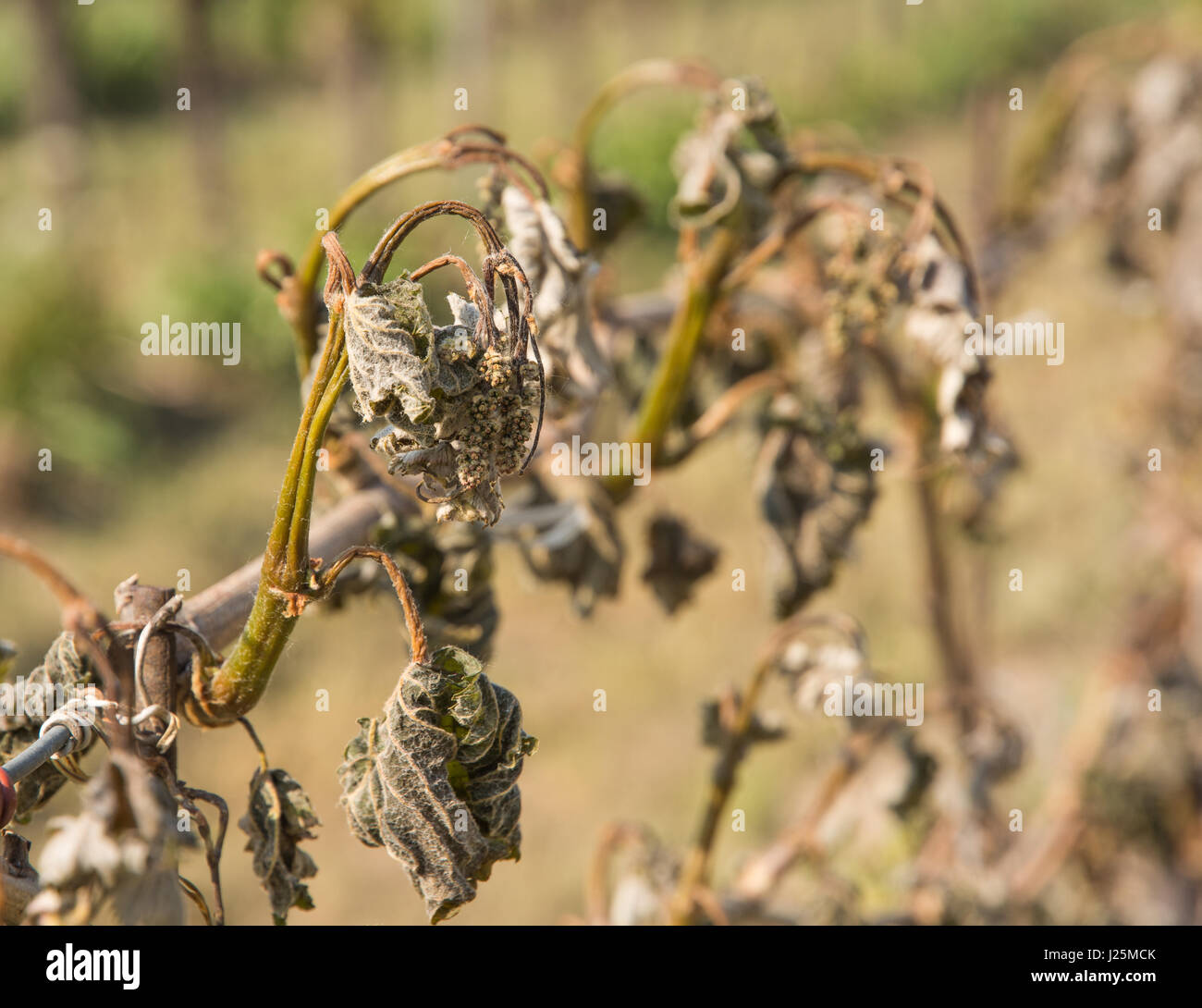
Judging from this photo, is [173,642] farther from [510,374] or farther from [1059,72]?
[1059,72]

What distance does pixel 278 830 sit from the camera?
957 mm

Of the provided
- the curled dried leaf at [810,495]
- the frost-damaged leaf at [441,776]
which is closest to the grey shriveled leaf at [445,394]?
the frost-damaged leaf at [441,776]

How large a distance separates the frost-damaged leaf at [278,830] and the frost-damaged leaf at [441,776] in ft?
0.17

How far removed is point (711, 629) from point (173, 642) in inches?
182

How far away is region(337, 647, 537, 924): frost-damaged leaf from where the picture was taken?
891 millimetres

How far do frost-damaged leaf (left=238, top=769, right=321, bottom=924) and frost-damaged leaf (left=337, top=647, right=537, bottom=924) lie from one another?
0.17ft

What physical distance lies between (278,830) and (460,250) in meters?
0.59

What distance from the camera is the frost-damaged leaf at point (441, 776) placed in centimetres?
89

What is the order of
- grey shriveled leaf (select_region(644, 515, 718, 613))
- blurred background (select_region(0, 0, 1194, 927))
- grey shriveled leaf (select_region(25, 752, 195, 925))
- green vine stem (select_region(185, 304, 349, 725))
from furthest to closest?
blurred background (select_region(0, 0, 1194, 927)), grey shriveled leaf (select_region(644, 515, 718, 613)), green vine stem (select_region(185, 304, 349, 725)), grey shriveled leaf (select_region(25, 752, 195, 925))

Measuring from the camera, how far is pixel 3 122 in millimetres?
12609

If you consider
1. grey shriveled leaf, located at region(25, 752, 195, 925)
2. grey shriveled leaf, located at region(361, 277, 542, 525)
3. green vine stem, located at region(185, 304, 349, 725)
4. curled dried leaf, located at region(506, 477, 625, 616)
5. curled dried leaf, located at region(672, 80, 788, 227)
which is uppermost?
curled dried leaf, located at region(672, 80, 788, 227)

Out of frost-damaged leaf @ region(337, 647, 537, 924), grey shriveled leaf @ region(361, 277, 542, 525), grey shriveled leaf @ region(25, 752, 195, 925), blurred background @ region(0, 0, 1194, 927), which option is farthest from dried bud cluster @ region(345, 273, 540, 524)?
blurred background @ region(0, 0, 1194, 927)

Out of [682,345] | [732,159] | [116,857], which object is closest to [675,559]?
[682,345]

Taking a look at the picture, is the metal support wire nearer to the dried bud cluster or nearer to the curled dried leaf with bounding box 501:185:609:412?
the dried bud cluster
